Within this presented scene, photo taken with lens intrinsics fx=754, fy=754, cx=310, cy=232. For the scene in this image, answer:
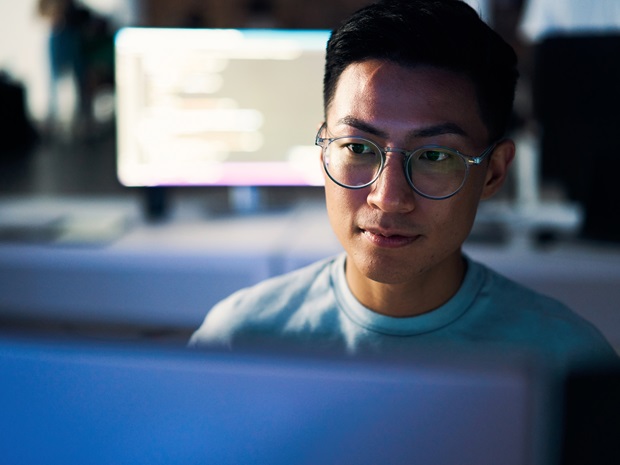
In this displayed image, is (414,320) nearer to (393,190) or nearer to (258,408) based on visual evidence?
(393,190)

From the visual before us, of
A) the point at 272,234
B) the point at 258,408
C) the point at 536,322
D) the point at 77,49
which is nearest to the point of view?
the point at 258,408

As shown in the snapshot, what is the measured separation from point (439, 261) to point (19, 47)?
285 inches

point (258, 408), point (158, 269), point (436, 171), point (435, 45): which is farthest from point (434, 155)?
point (158, 269)

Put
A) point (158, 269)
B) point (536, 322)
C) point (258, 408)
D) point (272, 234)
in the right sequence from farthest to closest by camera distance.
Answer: point (272, 234)
point (158, 269)
point (536, 322)
point (258, 408)

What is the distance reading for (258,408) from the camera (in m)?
0.45

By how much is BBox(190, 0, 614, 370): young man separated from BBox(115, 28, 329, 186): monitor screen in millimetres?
1104

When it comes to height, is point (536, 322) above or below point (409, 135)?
below

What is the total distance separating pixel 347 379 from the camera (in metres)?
0.44

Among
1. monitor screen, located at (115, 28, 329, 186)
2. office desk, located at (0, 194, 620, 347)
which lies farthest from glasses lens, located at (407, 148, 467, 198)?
monitor screen, located at (115, 28, 329, 186)

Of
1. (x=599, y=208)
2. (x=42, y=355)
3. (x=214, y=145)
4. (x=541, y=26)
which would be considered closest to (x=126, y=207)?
(x=214, y=145)

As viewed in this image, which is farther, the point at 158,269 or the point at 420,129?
the point at 158,269

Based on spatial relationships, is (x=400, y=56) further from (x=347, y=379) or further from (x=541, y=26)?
(x=541, y=26)

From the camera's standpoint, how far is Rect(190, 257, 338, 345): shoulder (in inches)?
38.2

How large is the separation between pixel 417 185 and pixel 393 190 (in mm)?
33
